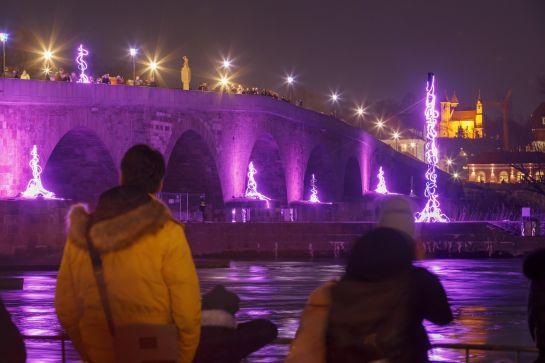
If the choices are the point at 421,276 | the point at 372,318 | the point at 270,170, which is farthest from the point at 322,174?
the point at 372,318

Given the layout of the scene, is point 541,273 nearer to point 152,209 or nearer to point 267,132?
point 152,209

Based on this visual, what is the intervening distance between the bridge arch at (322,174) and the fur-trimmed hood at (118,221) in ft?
183

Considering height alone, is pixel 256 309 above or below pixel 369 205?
below

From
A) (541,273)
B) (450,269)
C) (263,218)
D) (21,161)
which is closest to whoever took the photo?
(541,273)

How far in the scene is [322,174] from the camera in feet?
215

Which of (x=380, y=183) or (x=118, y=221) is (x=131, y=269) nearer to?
(x=118, y=221)

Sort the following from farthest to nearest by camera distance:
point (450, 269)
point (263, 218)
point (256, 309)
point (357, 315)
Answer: point (263, 218) < point (450, 269) < point (256, 309) < point (357, 315)

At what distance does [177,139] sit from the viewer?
45219mm

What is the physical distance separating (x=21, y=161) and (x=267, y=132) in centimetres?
1417

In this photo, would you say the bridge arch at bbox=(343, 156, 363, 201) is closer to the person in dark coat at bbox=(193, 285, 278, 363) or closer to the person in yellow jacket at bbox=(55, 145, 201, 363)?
the person in dark coat at bbox=(193, 285, 278, 363)

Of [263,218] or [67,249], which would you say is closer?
[67,249]

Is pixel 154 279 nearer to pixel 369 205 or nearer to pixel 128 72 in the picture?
pixel 369 205

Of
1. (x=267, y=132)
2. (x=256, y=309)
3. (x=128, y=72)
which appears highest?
(x=128, y=72)

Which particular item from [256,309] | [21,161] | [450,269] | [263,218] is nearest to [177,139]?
[263,218]
